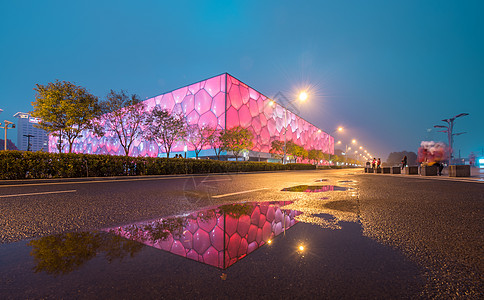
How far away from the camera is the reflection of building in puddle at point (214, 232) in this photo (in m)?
1.84

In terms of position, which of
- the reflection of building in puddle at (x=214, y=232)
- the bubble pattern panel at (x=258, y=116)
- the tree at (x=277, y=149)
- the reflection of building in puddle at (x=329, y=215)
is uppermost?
the bubble pattern panel at (x=258, y=116)

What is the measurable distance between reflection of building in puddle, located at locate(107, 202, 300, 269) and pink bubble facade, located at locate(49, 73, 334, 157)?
31.0m

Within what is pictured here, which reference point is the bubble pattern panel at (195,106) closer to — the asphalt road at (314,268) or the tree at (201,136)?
the tree at (201,136)

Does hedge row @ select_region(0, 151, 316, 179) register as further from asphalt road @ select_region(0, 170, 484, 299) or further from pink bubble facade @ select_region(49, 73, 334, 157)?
pink bubble facade @ select_region(49, 73, 334, 157)

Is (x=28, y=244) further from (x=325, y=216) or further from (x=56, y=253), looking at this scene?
(x=325, y=216)

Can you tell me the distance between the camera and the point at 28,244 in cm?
206

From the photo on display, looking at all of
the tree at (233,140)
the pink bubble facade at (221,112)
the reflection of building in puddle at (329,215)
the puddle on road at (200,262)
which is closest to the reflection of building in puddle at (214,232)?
the puddle on road at (200,262)

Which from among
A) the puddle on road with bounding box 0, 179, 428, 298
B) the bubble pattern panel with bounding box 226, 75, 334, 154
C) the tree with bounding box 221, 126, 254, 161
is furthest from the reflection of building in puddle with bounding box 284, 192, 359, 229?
the bubble pattern panel with bounding box 226, 75, 334, 154

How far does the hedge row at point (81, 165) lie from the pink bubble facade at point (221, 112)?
21.3m

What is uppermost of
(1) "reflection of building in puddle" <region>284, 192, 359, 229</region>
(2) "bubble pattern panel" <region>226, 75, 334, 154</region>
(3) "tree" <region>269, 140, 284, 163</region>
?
(2) "bubble pattern panel" <region>226, 75, 334, 154</region>

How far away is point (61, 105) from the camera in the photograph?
22234mm

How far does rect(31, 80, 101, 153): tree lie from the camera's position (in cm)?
2206

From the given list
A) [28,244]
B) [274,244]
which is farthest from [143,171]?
[274,244]

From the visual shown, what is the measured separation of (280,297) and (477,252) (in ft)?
6.29
